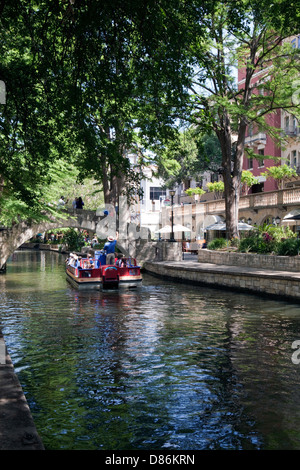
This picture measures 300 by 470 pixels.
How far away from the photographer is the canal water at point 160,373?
24.1ft

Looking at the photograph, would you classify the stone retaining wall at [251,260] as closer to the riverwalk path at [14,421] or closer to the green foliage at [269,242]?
the green foliage at [269,242]

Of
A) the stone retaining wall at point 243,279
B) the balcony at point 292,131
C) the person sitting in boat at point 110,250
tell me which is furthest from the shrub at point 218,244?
the balcony at point 292,131

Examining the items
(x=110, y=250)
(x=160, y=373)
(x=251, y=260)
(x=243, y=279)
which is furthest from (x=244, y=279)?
(x=160, y=373)

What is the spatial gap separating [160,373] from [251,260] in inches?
645

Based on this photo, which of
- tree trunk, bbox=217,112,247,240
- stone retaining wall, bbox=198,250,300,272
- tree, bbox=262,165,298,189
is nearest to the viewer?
stone retaining wall, bbox=198,250,300,272

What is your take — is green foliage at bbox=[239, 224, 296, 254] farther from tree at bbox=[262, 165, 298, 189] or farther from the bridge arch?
tree at bbox=[262, 165, 298, 189]

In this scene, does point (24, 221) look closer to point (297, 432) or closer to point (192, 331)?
point (192, 331)

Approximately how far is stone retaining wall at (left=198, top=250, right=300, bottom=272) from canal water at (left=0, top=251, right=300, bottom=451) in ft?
10.6

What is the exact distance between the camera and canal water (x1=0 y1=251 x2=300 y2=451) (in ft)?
24.1

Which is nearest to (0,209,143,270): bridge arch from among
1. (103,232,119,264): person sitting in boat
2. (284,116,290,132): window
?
(103,232,119,264): person sitting in boat

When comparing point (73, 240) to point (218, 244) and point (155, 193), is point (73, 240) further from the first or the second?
point (218, 244)

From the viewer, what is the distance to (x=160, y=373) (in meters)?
10.4

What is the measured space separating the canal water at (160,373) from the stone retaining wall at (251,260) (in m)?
3.24

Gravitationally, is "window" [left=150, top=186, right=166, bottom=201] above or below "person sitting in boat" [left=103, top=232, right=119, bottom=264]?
above
